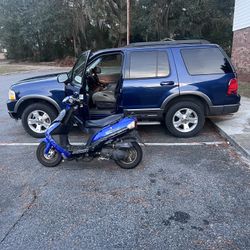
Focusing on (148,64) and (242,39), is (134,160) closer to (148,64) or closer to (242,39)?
(148,64)

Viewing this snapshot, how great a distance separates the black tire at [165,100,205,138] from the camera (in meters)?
5.35

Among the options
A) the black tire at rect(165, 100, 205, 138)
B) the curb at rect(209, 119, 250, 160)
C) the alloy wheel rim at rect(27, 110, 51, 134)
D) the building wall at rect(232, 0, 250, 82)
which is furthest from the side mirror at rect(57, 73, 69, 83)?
the building wall at rect(232, 0, 250, 82)

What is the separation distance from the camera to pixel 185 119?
17.8 ft

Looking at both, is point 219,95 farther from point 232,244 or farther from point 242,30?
point 242,30

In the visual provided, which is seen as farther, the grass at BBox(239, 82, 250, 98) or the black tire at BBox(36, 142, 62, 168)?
the grass at BBox(239, 82, 250, 98)

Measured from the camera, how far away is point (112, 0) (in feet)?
75.2

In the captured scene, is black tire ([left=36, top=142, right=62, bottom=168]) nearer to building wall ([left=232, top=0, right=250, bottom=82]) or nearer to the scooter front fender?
the scooter front fender

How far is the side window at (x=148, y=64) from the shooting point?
5258 millimetres

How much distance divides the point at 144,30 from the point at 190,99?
21.9 meters

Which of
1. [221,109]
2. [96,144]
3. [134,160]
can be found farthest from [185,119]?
[96,144]

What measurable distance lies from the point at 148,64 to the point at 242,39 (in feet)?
32.8

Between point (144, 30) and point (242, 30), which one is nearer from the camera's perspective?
point (242, 30)

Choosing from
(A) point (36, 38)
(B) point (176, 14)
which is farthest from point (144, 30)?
(A) point (36, 38)

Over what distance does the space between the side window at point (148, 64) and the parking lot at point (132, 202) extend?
148 centimetres
